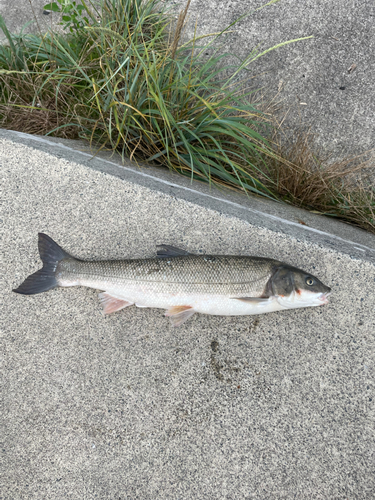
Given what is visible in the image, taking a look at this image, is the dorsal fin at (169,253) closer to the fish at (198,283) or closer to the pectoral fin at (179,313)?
the fish at (198,283)

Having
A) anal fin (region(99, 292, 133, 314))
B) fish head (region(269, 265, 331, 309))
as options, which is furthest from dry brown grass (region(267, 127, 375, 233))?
anal fin (region(99, 292, 133, 314))

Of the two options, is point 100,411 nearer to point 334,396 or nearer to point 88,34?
point 334,396

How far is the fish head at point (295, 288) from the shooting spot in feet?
7.69

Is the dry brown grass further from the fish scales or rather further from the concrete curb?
the fish scales

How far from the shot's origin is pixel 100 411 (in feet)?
7.98

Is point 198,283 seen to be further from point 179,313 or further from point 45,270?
point 45,270

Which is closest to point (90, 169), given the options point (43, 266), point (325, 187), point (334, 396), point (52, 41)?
point (43, 266)

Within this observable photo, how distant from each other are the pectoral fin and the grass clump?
1249 mm

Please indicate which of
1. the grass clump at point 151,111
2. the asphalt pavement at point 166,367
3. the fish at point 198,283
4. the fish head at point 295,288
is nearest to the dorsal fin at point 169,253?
the fish at point 198,283

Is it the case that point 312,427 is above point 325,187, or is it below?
below

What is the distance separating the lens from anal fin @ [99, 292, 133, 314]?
2.46 m

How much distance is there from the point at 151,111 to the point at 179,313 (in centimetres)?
171

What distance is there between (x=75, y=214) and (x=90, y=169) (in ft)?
1.30

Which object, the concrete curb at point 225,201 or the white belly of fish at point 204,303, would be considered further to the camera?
the concrete curb at point 225,201
